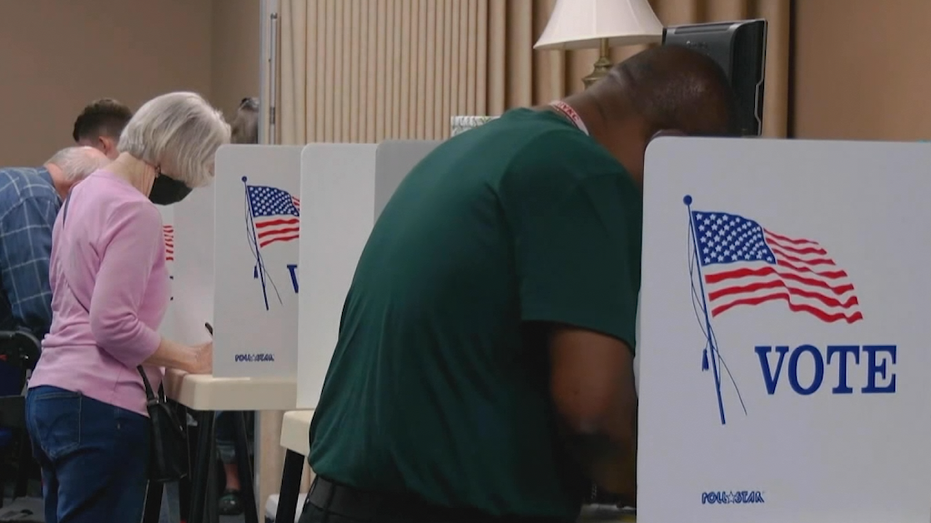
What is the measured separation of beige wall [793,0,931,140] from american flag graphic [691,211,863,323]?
1892 millimetres

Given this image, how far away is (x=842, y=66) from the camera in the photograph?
137 inches

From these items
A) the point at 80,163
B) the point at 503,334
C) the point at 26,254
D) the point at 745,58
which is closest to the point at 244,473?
the point at 26,254

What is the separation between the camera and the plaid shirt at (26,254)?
3.74 metres

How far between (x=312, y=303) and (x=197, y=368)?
572 mm

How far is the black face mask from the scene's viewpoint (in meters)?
3.27

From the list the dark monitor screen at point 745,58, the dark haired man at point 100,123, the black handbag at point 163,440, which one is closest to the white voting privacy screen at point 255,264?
the black handbag at point 163,440

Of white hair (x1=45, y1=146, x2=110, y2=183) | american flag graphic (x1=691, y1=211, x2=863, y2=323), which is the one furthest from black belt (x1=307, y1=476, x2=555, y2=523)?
white hair (x1=45, y1=146, x2=110, y2=183)

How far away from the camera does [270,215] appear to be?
2.78 m

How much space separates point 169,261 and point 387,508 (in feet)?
7.74

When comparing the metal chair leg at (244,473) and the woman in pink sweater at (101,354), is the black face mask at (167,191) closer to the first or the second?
the woman in pink sweater at (101,354)

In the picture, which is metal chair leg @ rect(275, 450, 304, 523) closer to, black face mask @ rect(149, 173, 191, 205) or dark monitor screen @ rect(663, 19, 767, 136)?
black face mask @ rect(149, 173, 191, 205)

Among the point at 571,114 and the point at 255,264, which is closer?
the point at 571,114

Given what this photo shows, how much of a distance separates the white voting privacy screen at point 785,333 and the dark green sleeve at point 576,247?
0.24 ft

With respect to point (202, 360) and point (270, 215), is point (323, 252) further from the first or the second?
point (202, 360)
